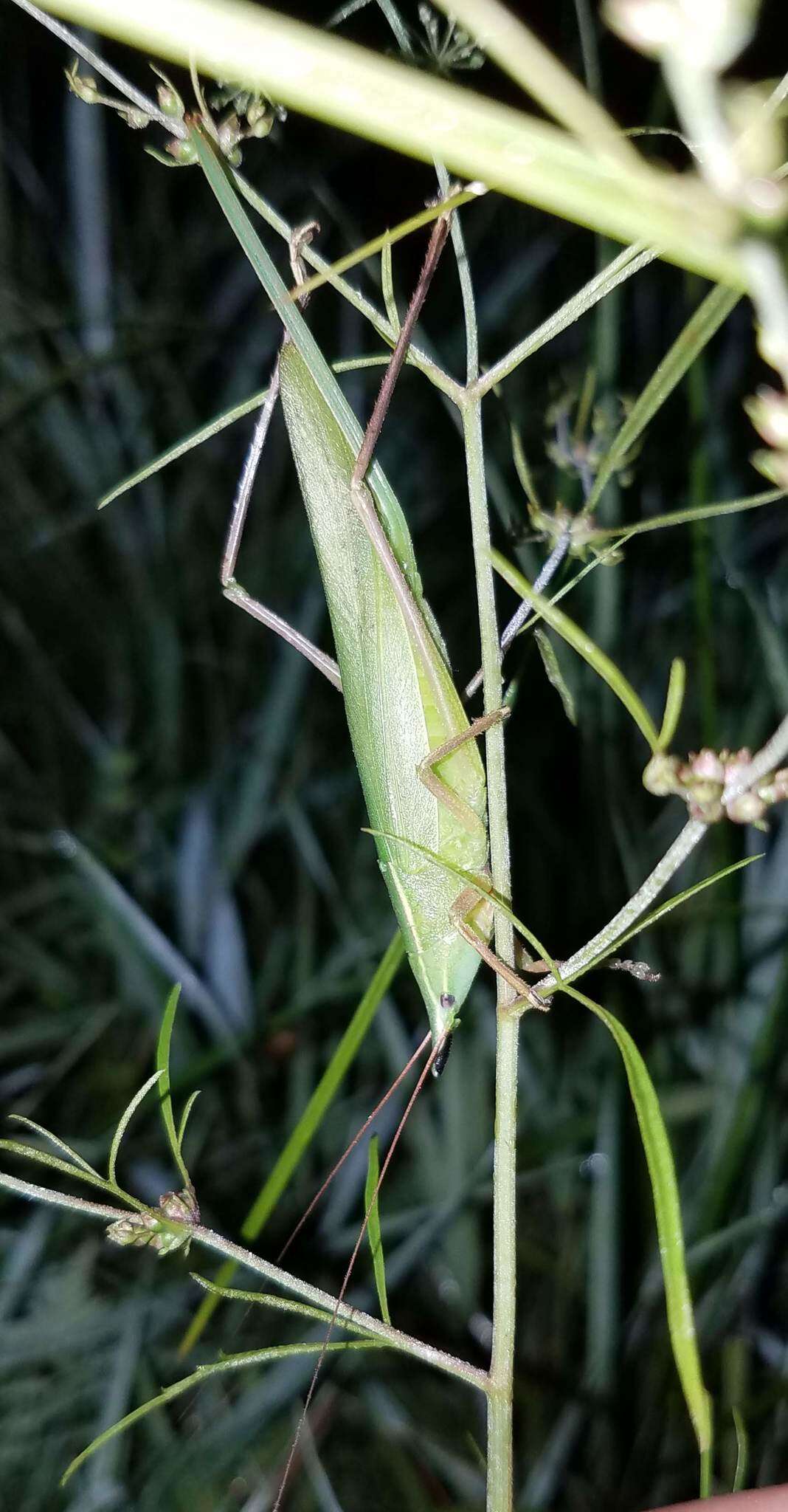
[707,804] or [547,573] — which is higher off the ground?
[547,573]

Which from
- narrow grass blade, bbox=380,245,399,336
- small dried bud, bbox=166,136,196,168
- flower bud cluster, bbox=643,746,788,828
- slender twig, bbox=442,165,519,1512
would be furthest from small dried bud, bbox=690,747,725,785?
small dried bud, bbox=166,136,196,168

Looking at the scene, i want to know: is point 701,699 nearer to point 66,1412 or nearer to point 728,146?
point 728,146

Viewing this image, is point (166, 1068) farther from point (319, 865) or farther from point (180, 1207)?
point (319, 865)

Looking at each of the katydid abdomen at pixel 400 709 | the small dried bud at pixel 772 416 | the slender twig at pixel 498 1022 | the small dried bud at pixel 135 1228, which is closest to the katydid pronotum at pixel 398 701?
the katydid abdomen at pixel 400 709

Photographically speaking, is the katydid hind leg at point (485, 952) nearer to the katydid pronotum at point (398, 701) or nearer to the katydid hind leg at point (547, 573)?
the katydid pronotum at point (398, 701)

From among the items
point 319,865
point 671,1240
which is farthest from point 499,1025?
point 319,865

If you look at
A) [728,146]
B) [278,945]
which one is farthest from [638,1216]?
[728,146]
